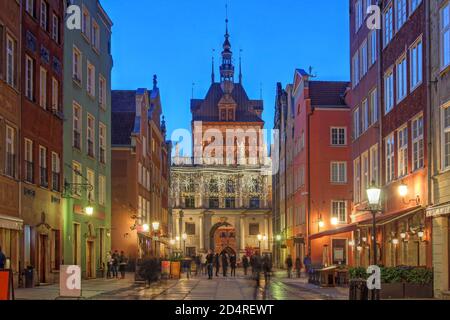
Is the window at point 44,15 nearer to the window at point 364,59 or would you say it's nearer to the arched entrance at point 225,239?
the window at point 364,59

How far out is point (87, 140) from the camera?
42.9 metres

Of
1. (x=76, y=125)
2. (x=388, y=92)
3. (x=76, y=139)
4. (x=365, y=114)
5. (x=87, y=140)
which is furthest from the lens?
(x=87, y=140)

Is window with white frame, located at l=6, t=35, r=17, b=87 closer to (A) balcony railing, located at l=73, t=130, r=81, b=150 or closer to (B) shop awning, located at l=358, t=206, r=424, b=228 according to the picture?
(A) balcony railing, located at l=73, t=130, r=81, b=150

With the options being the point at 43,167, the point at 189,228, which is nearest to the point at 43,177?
the point at 43,167

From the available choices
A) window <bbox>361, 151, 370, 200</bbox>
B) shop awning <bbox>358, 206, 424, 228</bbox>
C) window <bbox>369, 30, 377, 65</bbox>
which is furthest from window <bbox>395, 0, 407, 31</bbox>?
window <bbox>361, 151, 370, 200</bbox>

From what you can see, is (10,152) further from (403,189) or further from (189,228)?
(189,228)

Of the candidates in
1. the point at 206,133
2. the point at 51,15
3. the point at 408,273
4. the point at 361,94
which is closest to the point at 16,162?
the point at 51,15

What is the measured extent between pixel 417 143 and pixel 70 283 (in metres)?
14.5

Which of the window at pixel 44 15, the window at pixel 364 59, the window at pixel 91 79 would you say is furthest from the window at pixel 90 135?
the window at pixel 364 59

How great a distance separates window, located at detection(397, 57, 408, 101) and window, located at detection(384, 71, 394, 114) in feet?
4.05

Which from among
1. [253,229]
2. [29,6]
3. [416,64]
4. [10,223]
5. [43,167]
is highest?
[29,6]
